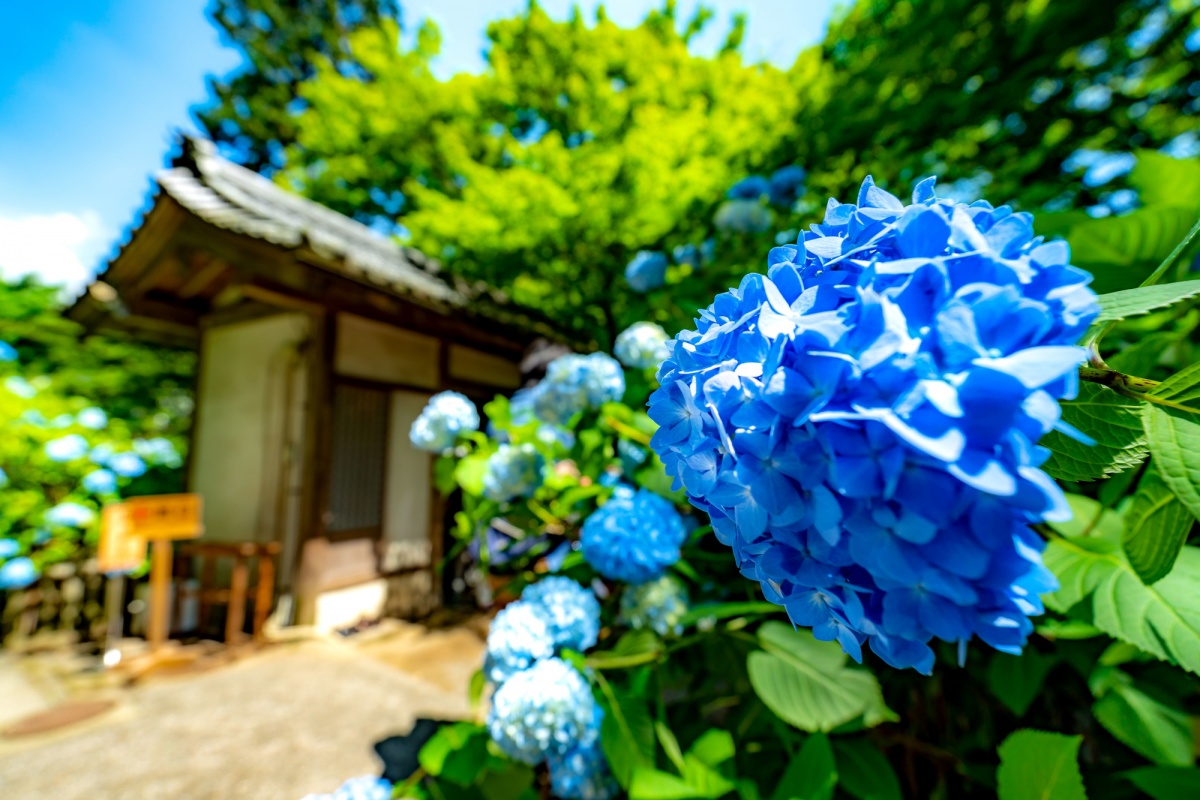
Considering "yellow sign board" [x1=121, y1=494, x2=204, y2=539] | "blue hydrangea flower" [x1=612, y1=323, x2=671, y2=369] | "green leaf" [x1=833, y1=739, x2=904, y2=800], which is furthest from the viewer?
"yellow sign board" [x1=121, y1=494, x2=204, y2=539]

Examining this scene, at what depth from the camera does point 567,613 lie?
884 millimetres

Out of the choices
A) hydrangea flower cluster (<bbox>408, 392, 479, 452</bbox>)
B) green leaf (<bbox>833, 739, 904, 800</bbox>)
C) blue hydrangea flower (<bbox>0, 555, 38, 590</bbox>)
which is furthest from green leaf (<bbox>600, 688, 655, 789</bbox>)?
blue hydrangea flower (<bbox>0, 555, 38, 590</bbox>)

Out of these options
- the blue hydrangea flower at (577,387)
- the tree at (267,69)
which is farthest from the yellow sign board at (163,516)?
the tree at (267,69)

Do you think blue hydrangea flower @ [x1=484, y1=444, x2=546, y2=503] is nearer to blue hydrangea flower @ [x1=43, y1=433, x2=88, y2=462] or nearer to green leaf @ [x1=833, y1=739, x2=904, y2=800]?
green leaf @ [x1=833, y1=739, x2=904, y2=800]

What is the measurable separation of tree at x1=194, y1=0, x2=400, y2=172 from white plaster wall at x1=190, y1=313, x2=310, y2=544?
9641 millimetres

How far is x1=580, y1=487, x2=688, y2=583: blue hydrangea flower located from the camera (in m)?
0.89

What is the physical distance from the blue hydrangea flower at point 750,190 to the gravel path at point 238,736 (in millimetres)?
2702

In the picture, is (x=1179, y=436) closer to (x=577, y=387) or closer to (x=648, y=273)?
(x=577, y=387)

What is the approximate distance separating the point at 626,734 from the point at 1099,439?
74cm

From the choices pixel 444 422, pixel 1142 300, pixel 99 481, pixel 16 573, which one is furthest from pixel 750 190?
pixel 16 573

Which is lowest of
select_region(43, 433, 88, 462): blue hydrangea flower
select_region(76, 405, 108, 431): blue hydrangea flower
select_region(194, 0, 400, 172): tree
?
select_region(43, 433, 88, 462): blue hydrangea flower

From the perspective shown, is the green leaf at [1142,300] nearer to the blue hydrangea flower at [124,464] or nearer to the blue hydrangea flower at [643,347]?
the blue hydrangea flower at [643,347]

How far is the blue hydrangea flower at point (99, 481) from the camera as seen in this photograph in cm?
→ 411

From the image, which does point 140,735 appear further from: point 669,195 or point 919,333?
point 669,195
